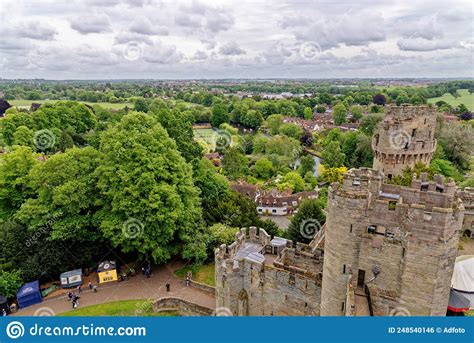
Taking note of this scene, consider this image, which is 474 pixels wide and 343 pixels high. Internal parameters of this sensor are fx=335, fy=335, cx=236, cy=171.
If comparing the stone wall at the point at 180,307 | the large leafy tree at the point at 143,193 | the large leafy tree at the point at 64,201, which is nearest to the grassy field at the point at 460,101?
the large leafy tree at the point at 143,193

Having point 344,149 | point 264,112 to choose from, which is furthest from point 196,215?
point 264,112

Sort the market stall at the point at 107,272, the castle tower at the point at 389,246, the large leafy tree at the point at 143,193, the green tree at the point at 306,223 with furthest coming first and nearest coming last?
1. the green tree at the point at 306,223
2. the market stall at the point at 107,272
3. the large leafy tree at the point at 143,193
4. the castle tower at the point at 389,246

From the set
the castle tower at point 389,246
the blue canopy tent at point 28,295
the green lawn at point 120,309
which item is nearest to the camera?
the castle tower at point 389,246

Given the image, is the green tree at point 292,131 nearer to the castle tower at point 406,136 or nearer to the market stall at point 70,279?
the castle tower at point 406,136

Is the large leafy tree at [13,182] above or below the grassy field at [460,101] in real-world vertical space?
below

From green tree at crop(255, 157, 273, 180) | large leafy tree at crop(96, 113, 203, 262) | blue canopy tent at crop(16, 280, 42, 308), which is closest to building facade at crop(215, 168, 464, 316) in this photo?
large leafy tree at crop(96, 113, 203, 262)

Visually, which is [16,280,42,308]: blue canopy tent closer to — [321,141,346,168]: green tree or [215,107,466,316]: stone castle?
[215,107,466,316]: stone castle

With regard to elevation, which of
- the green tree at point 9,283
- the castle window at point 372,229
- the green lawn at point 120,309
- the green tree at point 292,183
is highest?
the castle window at point 372,229

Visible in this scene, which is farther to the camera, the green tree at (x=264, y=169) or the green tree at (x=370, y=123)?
the green tree at (x=370, y=123)
